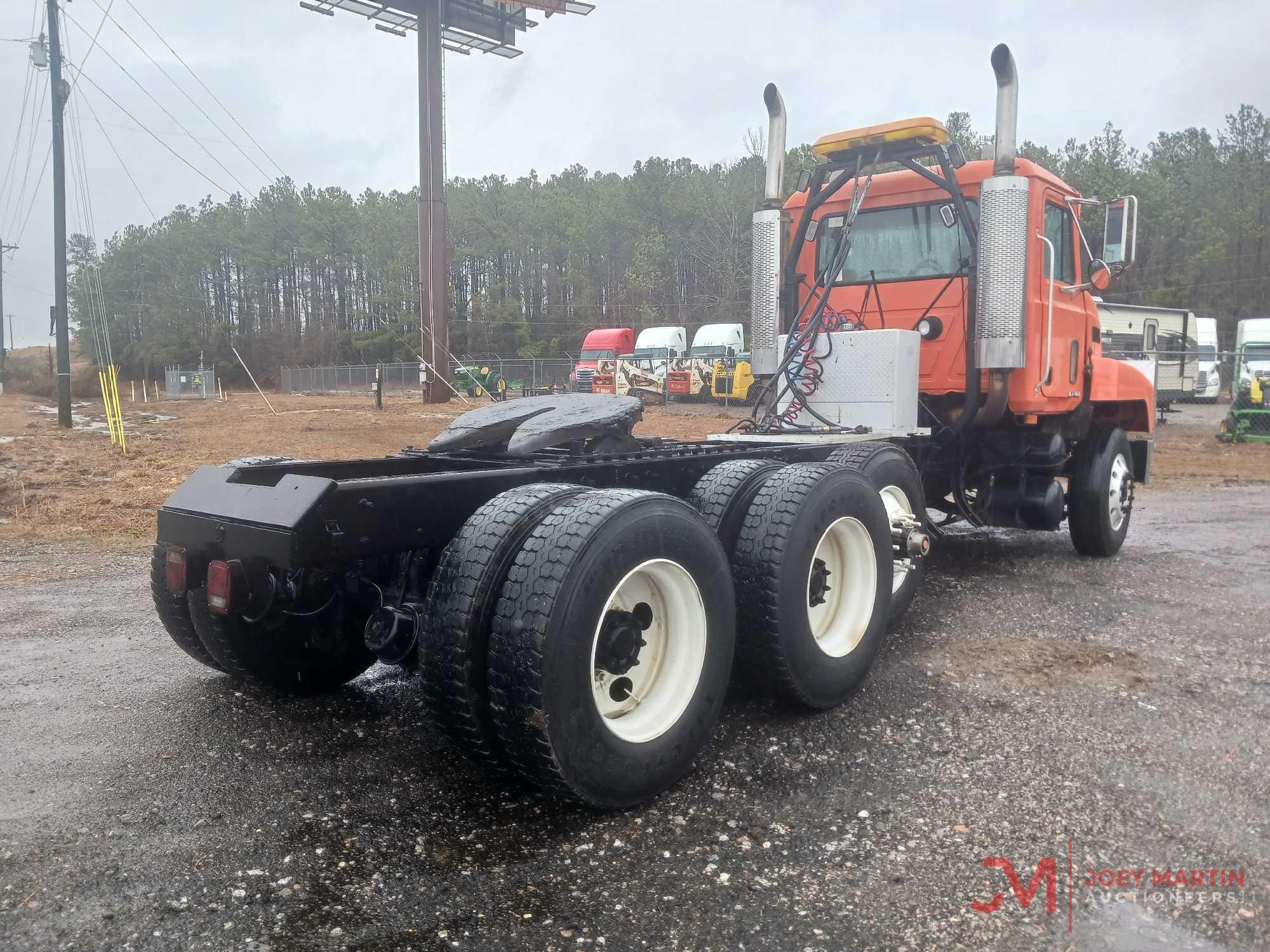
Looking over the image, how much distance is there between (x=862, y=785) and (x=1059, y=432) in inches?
185

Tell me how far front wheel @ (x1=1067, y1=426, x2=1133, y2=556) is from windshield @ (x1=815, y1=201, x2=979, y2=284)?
6.96 ft

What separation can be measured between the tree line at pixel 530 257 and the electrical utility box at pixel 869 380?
101 feet

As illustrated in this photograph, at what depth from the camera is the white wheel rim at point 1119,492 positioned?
7684 millimetres

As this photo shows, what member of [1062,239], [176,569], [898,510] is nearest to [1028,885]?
[898,510]

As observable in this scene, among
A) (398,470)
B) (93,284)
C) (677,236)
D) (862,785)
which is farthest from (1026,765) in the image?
(93,284)

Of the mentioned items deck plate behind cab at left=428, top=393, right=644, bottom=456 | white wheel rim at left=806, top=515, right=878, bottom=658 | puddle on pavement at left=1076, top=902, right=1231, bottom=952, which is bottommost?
puddle on pavement at left=1076, top=902, right=1231, bottom=952

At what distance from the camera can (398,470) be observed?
4539 mm

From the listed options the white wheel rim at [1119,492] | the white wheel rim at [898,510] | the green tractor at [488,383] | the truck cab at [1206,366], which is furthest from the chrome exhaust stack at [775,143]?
the truck cab at [1206,366]

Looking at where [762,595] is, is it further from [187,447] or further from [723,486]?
[187,447]

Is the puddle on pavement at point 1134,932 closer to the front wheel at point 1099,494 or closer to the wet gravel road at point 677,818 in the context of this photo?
the wet gravel road at point 677,818

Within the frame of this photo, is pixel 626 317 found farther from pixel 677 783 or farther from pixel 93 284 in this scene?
pixel 677 783

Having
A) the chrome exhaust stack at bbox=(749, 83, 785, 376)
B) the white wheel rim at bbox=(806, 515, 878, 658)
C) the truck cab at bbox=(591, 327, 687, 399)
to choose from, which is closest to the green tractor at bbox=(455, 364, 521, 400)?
the truck cab at bbox=(591, 327, 687, 399)

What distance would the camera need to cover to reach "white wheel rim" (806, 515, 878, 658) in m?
4.29

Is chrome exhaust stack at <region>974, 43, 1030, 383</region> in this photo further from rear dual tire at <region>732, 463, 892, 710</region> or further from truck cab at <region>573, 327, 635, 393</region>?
truck cab at <region>573, 327, 635, 393</region>
